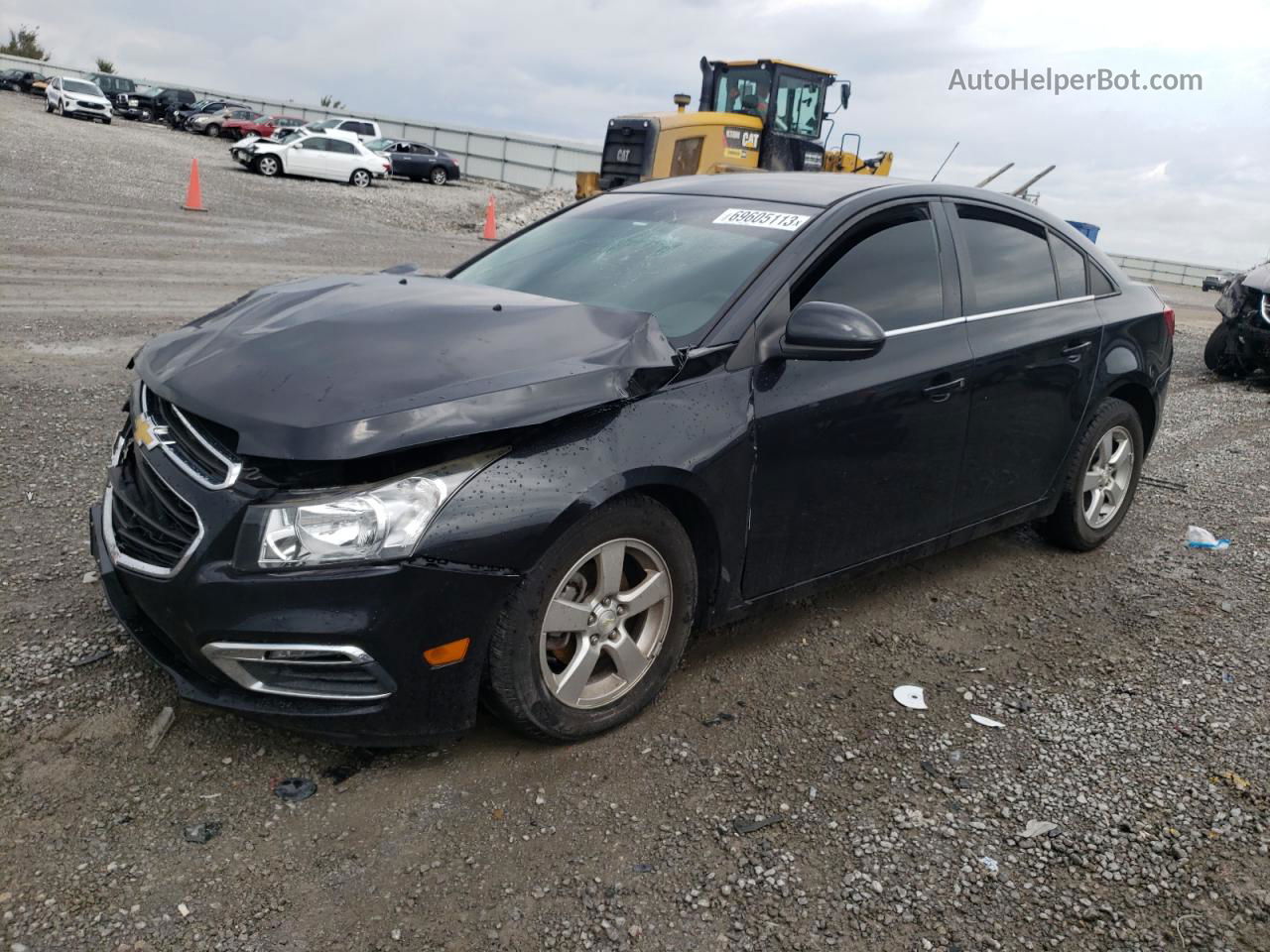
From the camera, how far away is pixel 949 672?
13.0 ft

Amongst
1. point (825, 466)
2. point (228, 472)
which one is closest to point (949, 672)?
point (825, 466)

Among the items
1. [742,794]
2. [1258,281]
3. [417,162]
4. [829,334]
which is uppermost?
[417,162]

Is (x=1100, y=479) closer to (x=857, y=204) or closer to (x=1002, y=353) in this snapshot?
(x=1002, y=353)

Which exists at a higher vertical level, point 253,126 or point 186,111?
point 186,111

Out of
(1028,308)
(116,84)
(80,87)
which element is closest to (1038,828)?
(1028,308)

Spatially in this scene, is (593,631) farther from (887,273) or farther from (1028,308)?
(1028,308)

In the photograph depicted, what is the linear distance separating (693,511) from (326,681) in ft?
3.97

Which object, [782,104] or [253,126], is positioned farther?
[253,126]

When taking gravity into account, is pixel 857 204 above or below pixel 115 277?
above

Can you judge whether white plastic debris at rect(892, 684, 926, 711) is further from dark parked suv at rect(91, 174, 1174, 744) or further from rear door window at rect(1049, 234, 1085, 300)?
rear door window at rect(1049, 234, 1085, 300)

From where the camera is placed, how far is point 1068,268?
488cm

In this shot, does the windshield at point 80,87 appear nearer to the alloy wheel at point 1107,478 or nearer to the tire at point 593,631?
the alloy wheel at point 1107,478

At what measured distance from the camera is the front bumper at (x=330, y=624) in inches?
104

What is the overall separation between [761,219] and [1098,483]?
2472 millimetres
